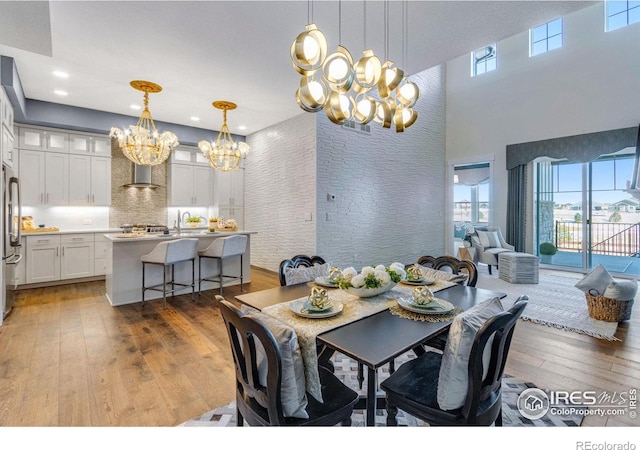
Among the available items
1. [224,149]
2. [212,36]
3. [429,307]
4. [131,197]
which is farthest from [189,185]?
[429,307]

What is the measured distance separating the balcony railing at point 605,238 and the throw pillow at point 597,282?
11.9ft

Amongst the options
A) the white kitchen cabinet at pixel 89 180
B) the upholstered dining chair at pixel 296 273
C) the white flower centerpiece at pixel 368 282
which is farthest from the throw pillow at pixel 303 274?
the white kitchen cabinet at pixel 89 180

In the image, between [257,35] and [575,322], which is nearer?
[257,35]

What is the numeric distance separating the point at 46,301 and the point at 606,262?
9540mm

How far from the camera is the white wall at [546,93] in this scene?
18.7 ft

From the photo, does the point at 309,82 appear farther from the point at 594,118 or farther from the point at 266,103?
the point at 594,118

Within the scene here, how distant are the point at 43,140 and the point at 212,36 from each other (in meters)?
4.08

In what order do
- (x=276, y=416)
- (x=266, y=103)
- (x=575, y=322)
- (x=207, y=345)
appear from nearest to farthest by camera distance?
(x=276, y=416) → (x=207, y=345) → (x=575, y=322) → (x=266, y=103)

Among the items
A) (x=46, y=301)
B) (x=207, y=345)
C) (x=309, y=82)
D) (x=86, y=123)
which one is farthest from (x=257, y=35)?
(x=46, y=301)

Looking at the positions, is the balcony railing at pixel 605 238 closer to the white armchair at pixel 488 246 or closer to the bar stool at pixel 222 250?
the white armchair at pixel 488 246

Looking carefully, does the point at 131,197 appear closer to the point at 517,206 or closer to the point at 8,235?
the point at 8,235

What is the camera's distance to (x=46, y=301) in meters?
4.25

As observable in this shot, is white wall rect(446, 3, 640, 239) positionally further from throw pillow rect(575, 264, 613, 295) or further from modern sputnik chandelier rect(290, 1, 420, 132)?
modern sputnik chandelier rect(290, 1, 420, 132)
